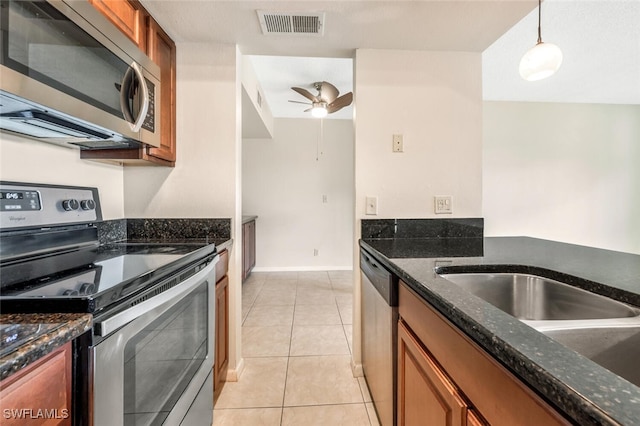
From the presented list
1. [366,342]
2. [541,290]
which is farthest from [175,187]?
[541,290]

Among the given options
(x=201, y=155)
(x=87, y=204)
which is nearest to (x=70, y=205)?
(x=87, y=204)

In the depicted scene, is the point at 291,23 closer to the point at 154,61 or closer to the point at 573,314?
the point at 154,61

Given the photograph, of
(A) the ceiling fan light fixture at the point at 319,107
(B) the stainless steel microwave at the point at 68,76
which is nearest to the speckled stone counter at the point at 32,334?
(B) the stainless steel microwave at the point at 68,76

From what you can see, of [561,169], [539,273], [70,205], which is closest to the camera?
[539,273]

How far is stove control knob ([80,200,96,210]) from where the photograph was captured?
129 centimetres

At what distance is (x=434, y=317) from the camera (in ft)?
2.58

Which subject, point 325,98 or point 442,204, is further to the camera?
point 325,98

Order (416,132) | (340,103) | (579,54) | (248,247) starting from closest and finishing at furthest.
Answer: (416,132), (579,54), (340,103), (248,247)

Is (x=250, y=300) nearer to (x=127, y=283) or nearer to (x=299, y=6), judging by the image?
(x=127, y=283)

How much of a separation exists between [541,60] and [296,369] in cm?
229

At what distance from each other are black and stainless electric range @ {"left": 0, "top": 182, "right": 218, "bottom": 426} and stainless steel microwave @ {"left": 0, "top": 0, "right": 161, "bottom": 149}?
29 cm

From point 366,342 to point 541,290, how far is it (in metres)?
0.95

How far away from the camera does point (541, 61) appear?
1428 mm

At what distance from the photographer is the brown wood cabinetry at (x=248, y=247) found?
3426 millimetres
